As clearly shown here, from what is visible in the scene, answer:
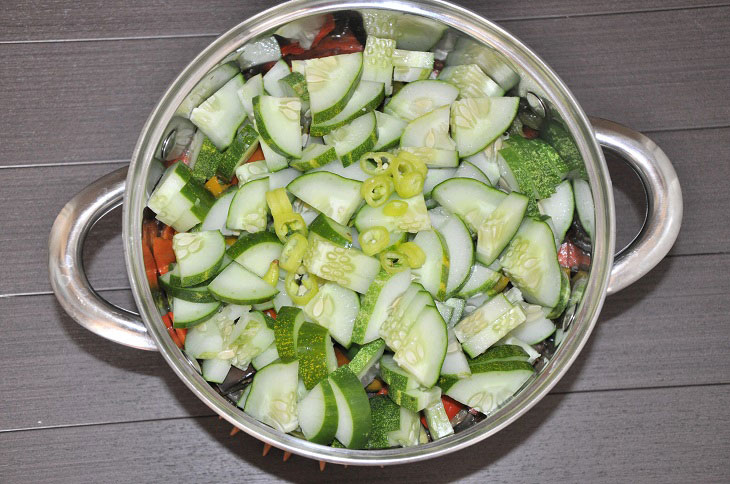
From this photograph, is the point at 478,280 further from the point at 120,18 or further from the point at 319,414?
the point at 120,18

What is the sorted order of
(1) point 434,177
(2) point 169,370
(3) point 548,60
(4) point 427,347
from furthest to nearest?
1. (3) point 548,60
2. (2) point 169,370
3. (1) point 434,177
4. (4) point 427,347

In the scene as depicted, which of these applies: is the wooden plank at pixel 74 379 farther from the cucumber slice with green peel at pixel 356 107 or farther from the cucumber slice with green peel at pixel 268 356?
the cucumber slice with green peel at pixel 356 107

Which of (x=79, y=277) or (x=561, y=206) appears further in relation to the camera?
(x=561, y=206)

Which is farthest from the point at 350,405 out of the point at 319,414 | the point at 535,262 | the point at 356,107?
the point at 356,107

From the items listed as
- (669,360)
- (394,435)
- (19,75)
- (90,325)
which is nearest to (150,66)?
(19,75)

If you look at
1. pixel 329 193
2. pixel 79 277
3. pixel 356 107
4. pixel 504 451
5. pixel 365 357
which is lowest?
pixel 504 451

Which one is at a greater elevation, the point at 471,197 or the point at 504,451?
the point at 471,197
